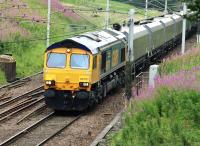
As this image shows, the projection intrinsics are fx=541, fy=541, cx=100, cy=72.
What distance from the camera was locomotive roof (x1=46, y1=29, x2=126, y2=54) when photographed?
2072 centimetres

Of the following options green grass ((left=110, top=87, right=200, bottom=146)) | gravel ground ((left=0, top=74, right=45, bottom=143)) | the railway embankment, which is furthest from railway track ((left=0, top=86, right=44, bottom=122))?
green grass ((left=110, top=87, right=200, bottom=146))

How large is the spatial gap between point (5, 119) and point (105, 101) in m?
5.51

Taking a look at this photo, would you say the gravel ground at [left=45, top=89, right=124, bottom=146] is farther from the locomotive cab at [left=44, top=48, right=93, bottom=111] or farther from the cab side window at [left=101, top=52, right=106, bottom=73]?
the cab side window at [left=101, top=52, right=106, bottom=73]

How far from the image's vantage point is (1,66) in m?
28.8

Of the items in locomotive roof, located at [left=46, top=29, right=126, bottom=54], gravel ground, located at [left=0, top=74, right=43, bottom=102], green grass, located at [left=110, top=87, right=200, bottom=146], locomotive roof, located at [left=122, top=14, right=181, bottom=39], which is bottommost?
gravel ground, located at [left=0, top=74, right=43, bottom=102]

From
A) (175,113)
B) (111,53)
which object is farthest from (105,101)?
(175,113)

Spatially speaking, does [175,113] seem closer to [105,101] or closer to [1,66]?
[105,101]

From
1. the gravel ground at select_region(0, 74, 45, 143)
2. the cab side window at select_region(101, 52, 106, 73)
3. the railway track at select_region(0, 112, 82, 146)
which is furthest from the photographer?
the cab side window at select_region(101, 52, 106, 73)

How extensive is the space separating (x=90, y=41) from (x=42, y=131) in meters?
5.07

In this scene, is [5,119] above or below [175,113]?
below

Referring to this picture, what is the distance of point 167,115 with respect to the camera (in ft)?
40.7

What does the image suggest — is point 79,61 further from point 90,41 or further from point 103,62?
point 103,62

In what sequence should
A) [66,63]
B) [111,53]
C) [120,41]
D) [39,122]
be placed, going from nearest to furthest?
1. [39,122]
2. [66,63]
3. [111,53]
4. [120,41]

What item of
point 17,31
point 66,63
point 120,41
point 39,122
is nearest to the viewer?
point 39,122
